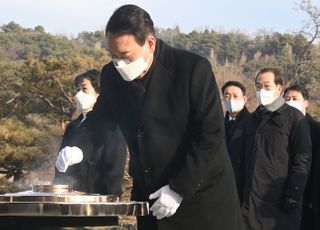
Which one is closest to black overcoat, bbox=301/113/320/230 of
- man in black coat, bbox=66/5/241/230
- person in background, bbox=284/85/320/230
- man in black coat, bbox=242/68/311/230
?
person in background, bbox=284/85/320/230

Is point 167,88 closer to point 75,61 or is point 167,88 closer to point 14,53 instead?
point 75,61

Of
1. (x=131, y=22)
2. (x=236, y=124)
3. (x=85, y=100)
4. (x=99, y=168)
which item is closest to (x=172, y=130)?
(x=131, y=22)

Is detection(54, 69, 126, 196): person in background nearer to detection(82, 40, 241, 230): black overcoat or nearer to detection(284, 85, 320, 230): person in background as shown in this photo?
detection(82, 40, 241, 230): black overcoat

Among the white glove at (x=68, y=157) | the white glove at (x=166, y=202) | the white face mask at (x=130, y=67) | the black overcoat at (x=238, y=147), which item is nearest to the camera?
the white glove at (x=166, y=202)

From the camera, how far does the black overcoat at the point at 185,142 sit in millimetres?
3109

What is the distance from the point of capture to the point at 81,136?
4.20 m

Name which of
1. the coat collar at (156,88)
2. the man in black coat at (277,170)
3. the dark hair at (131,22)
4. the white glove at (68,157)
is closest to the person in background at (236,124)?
the man in black coat at (277,170)

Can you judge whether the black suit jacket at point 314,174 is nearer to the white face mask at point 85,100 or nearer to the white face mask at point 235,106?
the white face mask at point 235,106

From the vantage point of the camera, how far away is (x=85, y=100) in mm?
5395

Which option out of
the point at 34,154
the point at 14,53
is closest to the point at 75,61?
the point at 34,154

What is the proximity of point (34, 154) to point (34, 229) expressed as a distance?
12.6 m

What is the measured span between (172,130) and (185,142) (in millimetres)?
81

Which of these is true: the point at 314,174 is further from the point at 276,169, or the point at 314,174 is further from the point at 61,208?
the point at 61,208

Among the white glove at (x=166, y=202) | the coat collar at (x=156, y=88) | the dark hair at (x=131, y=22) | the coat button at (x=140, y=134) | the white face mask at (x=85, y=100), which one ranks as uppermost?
the dark hair at (x=131, y=22)
